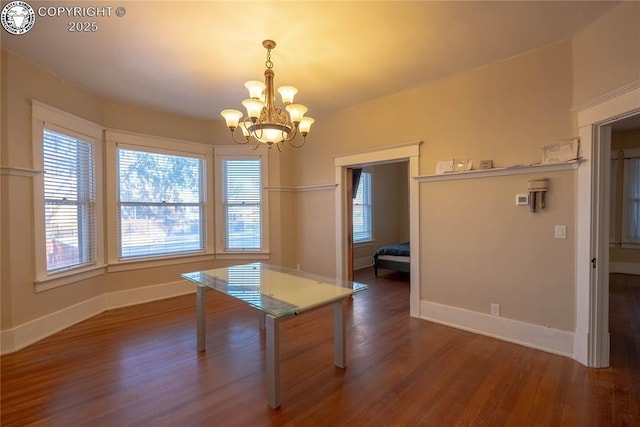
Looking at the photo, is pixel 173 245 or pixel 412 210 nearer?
pixel 412 210

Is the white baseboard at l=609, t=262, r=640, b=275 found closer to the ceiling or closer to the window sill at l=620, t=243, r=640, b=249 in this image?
the window sill at l=620, t=243, r=640, b=249

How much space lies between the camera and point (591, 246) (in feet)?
8.14

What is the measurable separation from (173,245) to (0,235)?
2.01 metres

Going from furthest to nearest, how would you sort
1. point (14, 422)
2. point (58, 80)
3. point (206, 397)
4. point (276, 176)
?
point (276, 176)
point (58, 80)
point (206, 397)
point (14, 422)

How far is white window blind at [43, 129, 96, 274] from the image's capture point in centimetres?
328

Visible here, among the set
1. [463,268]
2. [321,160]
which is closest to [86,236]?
[321,160]

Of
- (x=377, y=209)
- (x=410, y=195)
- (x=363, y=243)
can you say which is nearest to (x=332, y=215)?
(x=410, y=195)


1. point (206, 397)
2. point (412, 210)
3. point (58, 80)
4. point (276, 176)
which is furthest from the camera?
point (276, 176)

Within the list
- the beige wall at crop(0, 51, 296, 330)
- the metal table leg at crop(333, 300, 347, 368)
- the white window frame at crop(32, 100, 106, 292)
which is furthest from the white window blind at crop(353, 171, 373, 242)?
the white window frame at crop(32, 100, 106, 292)

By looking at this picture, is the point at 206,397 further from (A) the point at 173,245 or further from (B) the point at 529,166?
(B) the point at 529,166

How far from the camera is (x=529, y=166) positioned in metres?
2.83

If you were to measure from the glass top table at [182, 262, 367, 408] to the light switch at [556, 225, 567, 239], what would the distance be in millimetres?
1878

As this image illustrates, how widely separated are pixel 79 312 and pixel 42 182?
5.19ft

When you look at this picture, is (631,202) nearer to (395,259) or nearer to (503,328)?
(395,259)
